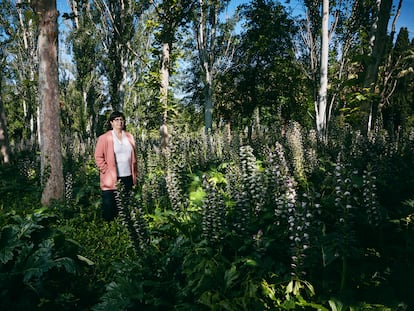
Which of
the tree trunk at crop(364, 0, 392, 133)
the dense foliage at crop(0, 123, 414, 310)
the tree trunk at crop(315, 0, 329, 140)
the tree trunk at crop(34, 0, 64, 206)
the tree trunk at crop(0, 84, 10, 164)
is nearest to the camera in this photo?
the dense foliage at crop(0, 123, 414, 310)

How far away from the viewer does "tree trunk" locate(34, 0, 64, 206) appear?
6570 mm

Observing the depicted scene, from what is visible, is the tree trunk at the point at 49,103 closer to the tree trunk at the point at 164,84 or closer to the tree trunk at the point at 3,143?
the tree trunk at the point at 3,143

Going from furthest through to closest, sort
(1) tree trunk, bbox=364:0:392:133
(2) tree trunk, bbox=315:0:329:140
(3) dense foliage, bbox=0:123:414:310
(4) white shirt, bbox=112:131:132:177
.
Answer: (2) tree trunk, bbox=315:0:329:140, (4) white shirt, bbox=112:131:132:177, (1) tree trunk, bbox=364:0:392:133, (3) dense foliage, bbox=0:123:414:310

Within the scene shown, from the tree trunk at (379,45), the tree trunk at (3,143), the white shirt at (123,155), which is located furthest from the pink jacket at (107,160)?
the tree trunk at (3,143)

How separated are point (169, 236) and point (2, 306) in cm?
236

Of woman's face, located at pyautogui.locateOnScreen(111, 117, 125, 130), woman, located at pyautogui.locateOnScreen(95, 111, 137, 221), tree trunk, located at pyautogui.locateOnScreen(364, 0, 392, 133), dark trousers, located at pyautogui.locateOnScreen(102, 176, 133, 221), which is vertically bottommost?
dark trousers, located at pyautogui.locateOnScreen(102, 176, 133, 221)

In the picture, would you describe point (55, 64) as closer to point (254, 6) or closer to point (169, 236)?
point (169, 236)

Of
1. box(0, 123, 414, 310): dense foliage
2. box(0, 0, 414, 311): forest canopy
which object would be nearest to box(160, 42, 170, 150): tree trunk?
box(0, 0, 414, 311): forest canopy

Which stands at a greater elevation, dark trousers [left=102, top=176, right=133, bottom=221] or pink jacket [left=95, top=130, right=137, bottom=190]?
pink jacket [left=95, top=130, right=137, bottom=190]

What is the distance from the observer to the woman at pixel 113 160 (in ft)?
20.6

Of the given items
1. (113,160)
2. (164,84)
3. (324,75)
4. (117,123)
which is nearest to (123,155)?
(113,160)

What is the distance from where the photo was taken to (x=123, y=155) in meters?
6.45

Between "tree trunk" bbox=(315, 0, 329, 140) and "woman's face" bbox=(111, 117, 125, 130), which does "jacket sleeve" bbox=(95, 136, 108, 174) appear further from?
"tree trunk" bbox=(315, 0, 329, 140)

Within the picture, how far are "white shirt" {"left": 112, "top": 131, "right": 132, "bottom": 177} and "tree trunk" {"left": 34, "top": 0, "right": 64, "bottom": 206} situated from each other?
1.60 metres
